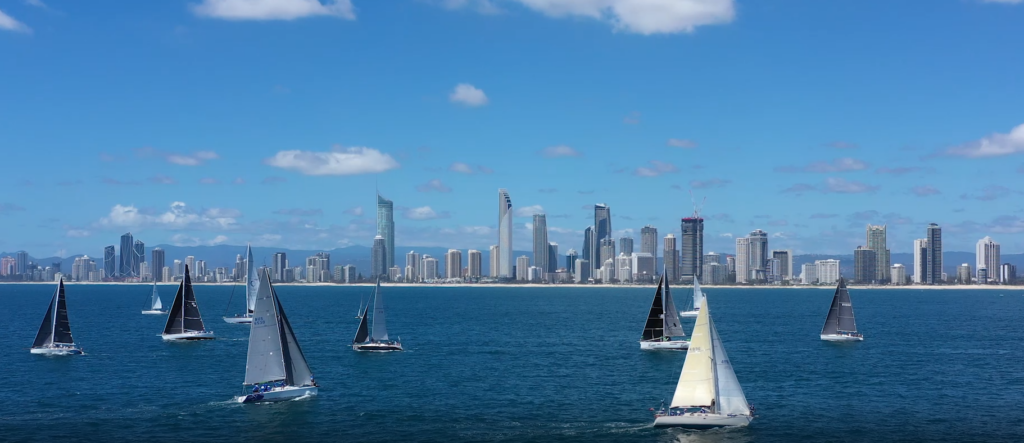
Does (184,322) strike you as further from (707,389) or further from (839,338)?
(839,338)

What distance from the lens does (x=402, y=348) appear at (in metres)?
103

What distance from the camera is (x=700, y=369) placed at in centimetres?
5609

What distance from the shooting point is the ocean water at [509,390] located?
56.3 m

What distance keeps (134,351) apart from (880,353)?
8538 cm

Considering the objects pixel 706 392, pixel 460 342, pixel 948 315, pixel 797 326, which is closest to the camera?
pixel 706 392

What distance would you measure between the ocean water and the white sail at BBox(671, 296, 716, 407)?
2108mm

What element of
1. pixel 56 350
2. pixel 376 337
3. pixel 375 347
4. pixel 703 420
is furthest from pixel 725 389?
pixel 56 350

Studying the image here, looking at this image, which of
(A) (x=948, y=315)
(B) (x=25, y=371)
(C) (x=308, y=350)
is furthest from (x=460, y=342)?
(A) (x=948, y=315)

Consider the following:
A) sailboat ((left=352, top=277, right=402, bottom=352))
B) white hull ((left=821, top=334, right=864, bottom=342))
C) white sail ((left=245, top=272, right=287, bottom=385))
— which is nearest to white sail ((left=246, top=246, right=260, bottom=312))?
sailboat ((left=352, top=277, right=402, bottom=352))

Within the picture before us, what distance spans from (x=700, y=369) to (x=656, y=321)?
5044 centimetres

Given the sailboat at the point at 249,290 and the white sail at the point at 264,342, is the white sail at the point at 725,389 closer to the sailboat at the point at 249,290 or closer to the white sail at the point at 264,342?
the white sail at the point at 264,342

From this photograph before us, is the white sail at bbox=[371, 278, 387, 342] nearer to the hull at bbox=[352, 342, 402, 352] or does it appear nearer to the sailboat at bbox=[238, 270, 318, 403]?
the hull at bbox=[352, 342, 402, 352]

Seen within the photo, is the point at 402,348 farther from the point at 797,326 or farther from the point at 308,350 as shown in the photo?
the point at 797,326

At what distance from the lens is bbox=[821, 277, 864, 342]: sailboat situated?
115 m
